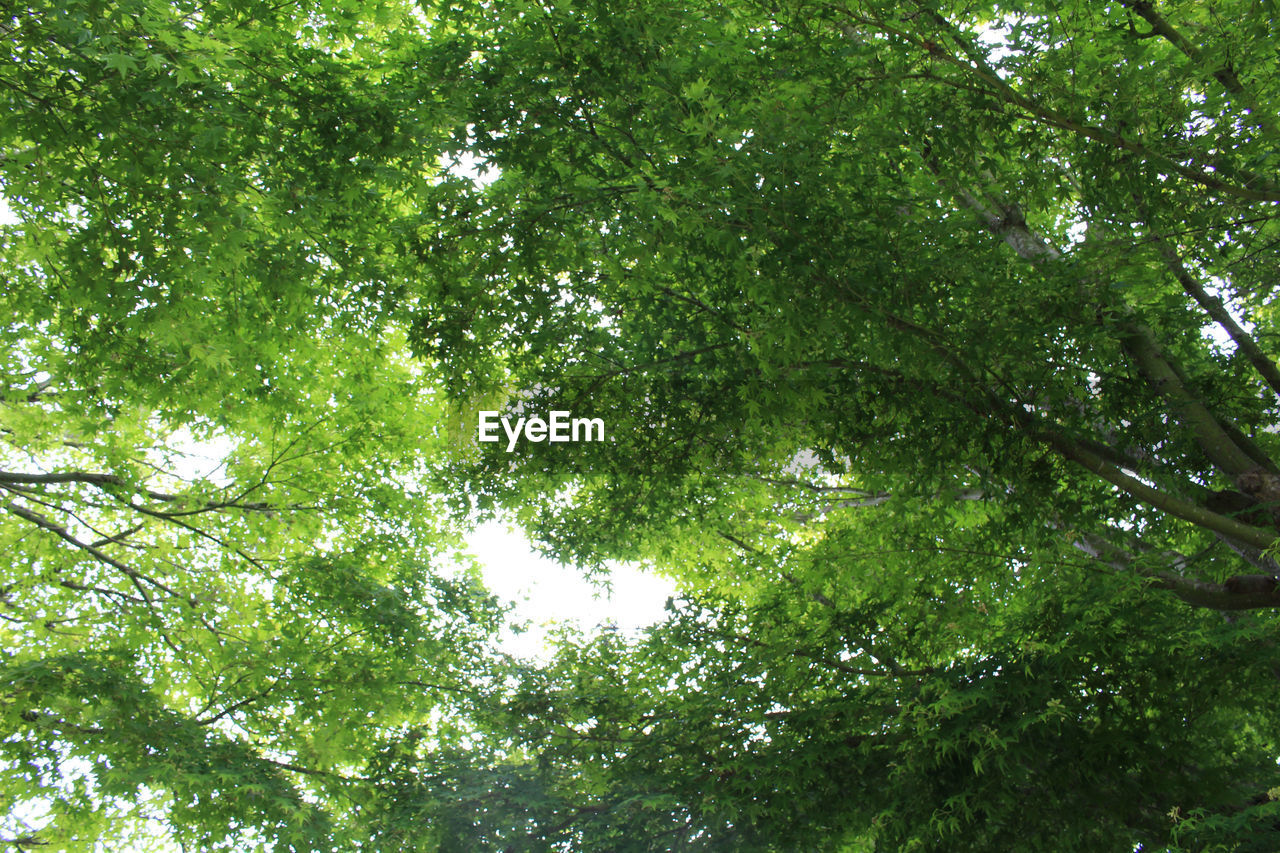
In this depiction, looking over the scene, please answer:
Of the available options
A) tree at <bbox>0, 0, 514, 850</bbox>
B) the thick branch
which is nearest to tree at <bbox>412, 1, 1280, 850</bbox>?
the thick branch

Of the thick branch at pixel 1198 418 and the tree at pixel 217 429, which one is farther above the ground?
the tree at pixel 217 429

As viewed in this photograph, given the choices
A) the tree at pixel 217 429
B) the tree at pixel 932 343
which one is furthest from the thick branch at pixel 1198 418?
the tree at pixel 217 429

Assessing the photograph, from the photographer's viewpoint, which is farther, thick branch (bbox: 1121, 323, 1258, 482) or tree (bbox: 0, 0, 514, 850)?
thick branch (bbox: 1121, 323, 1258, 482)

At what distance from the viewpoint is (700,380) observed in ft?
19.6

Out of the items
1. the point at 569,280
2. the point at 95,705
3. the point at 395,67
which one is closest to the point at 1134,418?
the point at 569,280

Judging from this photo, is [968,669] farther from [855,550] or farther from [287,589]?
[287,589]

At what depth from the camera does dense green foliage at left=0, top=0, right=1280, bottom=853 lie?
446 centimetres

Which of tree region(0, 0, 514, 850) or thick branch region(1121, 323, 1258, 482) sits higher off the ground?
tree region(0, 0, 514, 850)

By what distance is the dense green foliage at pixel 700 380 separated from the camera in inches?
175

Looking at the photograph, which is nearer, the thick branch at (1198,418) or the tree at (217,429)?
the tree at (217,429)

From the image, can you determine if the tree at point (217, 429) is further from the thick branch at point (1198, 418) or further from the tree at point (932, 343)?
the thick branch at point (1198, 418)

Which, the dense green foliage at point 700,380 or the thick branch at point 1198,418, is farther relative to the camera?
the thick branch at point 1198,418

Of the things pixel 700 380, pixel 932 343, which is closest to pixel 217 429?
pixel 700 380

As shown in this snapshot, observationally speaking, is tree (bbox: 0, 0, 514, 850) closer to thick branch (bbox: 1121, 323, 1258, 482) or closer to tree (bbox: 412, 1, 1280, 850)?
tree (bbox: 412, 1, 1280, 850)
